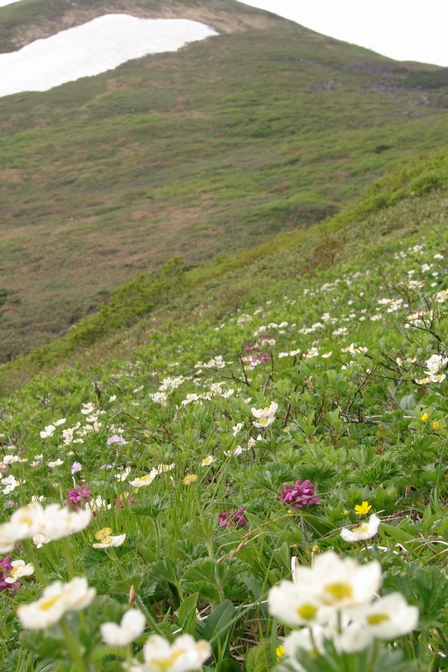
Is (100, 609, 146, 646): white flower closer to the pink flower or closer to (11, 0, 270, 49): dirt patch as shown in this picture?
the pink flower

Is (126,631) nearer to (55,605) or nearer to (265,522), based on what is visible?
(55,605)

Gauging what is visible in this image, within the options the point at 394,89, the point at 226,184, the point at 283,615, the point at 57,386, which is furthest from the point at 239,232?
the point at 394,89

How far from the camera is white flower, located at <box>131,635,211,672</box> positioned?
0.54m

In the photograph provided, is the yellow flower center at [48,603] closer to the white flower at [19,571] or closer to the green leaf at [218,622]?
the green leaf at [218,622]

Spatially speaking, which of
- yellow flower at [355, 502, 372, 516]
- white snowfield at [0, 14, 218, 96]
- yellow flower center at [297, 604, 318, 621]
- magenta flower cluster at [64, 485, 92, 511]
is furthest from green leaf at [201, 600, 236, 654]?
white snowfield at [0, 14, 218, 96]

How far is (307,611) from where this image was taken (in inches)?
21.1

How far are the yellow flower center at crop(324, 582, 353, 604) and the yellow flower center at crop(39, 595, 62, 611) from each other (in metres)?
0.28

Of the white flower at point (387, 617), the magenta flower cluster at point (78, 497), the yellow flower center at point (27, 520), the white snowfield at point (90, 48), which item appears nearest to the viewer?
the white flower at point (387, 617)

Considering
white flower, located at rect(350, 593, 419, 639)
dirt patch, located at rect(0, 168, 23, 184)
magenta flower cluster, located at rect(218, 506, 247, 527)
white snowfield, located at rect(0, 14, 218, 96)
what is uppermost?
white snowfield, located at rect(0, 14, 218, 96)

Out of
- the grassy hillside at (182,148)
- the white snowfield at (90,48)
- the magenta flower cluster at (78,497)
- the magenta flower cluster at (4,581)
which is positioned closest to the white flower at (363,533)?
the magenta flower cluster at (4,581)

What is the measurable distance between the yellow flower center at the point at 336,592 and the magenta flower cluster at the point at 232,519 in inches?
53.4

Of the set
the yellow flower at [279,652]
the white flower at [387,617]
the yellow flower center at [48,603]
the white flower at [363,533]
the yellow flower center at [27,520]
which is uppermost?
the white flower at [387,617]

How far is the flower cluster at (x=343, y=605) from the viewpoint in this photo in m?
0.51

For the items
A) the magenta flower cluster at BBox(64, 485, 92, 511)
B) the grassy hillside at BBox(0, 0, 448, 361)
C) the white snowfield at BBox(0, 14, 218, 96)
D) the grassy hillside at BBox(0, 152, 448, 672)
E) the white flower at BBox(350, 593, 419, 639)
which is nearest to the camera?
the white flower at BBox(350, 593, 419, 639)
